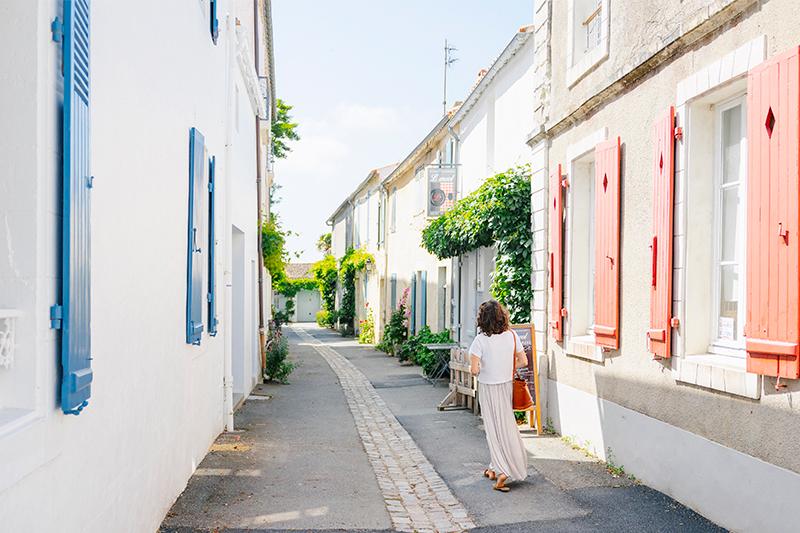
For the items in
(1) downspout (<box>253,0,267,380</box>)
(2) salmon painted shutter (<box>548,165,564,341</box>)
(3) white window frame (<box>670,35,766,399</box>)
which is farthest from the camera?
(1) downspout (<box>253,0,267,380</box>)

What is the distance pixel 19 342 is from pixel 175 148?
3339 millimetres

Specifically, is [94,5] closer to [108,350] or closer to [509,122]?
[108,350]

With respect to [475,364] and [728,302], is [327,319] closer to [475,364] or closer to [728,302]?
[475,364]

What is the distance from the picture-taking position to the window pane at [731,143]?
5539 mm

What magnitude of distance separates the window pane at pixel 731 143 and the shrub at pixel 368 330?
2239cm

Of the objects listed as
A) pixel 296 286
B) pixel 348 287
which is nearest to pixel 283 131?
pixel 348 287

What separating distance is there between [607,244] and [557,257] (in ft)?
4.33

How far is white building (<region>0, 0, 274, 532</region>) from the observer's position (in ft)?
9.15

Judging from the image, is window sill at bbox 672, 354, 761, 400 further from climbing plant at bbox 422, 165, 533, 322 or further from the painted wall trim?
climbing plant at bbox 422, 165, 533, 322

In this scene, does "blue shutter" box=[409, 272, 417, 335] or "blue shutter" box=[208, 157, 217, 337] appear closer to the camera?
"blue shutter" box=[208, 157, 217, 337]

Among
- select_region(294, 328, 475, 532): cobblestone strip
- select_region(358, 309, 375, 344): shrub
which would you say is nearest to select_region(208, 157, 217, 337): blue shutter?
select_region(294, 328, 475, 532): cobblestone strip

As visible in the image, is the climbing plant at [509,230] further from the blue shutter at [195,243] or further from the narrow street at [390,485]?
the blue shutter at [195,243]

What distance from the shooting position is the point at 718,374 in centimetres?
523

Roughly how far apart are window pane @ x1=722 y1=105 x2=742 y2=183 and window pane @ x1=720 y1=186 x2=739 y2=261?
0.34ft
